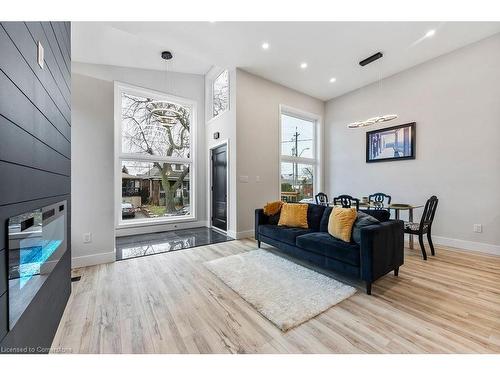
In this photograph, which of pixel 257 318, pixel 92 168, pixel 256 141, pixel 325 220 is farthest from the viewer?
pixel 256 141

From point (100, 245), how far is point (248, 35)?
3842 mm

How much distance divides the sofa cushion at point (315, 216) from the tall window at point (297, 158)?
189 cm

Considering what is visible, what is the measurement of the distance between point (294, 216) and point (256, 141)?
201cm

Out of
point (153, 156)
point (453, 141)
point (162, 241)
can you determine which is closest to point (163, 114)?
point (153, 156)

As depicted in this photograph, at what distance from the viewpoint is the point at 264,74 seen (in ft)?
15.4

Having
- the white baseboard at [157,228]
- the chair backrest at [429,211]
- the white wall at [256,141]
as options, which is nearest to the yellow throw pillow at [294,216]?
the white wall at [256,141]

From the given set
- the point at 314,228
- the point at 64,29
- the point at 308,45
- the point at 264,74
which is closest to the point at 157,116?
the point at 264,74

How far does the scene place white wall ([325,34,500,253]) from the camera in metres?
3.43

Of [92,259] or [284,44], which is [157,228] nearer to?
[92,259]

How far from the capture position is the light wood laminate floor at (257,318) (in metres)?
1.51

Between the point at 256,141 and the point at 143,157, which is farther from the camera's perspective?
the point at 143,157

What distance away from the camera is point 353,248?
7.55 feet
